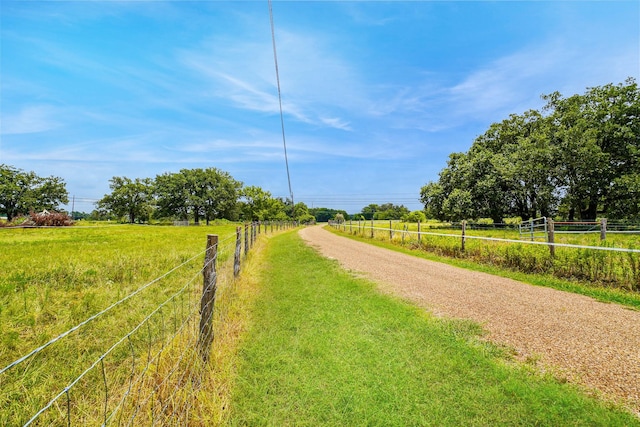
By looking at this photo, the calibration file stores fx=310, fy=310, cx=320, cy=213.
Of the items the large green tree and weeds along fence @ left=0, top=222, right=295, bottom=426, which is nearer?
weeds along fence @ left=0, top=222, right=295, bottom=426

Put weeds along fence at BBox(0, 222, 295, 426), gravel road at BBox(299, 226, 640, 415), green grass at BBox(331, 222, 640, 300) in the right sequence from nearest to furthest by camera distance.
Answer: weeds along fence at BBox(0, 222, 295, 426)
gravel road at BBox(299, 226, 640, 415)
green grass at BBox(331, 222, 640, 300)

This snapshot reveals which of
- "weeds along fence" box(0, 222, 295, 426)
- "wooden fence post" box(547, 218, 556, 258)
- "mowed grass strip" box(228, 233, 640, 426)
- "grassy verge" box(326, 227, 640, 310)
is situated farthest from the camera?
"wooden fence post" box(547, 218, 556, 258)

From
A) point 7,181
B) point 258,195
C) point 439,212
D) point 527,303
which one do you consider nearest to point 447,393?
point 527,303

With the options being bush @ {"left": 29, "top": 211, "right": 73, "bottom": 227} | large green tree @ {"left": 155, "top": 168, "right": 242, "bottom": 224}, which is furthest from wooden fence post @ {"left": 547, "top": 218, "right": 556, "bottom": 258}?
large green tree @ {"left": 155, "top": 168, "right": 242, "bottom": 224}

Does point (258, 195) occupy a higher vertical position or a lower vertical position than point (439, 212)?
higher

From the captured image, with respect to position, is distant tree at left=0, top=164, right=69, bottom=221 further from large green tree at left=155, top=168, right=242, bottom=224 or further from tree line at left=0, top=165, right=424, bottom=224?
large green tree at left=155, top=168, right=242, bottom=224

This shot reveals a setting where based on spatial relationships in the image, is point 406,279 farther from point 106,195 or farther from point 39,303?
point 106,195

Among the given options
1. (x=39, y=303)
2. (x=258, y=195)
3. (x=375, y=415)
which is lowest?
(x=375, y=415)

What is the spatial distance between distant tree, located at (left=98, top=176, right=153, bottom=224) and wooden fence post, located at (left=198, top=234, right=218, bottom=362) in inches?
3066

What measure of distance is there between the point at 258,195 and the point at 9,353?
2400 inches

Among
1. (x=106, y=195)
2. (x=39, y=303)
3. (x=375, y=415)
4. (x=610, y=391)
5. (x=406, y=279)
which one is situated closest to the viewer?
(x=375, y=415)

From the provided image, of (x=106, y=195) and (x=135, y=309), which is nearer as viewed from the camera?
(x=135, y=309)

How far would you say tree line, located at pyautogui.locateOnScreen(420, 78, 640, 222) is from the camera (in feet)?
80.0

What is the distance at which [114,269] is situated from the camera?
806 cm
